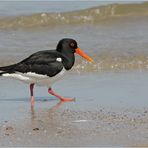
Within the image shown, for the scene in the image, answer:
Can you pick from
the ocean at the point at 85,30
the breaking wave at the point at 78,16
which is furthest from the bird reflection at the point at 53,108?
the breaking wave at the point at 78,16

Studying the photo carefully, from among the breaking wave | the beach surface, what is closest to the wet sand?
the beach surface

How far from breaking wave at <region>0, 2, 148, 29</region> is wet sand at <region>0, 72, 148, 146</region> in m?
5.38

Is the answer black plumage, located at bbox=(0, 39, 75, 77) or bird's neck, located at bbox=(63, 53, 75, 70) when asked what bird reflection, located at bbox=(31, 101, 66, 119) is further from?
bird's neck, located at bbox=(63, 53, 75, 70)

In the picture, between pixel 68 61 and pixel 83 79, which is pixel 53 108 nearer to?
pixel 68 61

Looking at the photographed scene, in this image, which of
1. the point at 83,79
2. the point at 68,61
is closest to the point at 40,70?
the point at 68,61

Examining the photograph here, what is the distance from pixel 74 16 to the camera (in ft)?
54.4

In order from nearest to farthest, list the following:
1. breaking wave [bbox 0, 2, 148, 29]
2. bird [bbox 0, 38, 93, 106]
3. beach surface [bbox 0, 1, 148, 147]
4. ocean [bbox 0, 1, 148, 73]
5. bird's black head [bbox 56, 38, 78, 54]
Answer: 1. beach surface [bbox 0, 1, 148, 147]
2. bird [bbox 0, 38, 93, 106]
3. bird's black head [bbox 56, 38, 78, 54]
4. ocean [bbox 0, 1, 148, 73]
5. breaking wave [bbox 0, 2, 148, 29]

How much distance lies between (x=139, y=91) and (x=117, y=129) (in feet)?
7.38

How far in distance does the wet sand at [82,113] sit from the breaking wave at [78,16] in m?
5.38

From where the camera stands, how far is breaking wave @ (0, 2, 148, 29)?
1616 centimetres

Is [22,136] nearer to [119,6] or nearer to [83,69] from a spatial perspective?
[83,69]

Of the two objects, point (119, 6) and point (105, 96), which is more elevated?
point (119, 6)

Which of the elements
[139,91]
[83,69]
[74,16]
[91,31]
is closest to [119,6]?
[74,16]

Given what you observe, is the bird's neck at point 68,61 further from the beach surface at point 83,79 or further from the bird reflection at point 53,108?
the bird reflection at point 53,108
